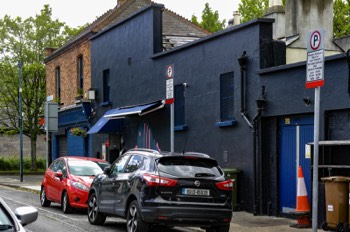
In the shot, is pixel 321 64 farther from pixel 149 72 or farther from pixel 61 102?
pixel 61 102

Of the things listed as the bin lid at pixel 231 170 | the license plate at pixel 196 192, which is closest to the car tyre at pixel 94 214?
the license plate at pixel 196 192

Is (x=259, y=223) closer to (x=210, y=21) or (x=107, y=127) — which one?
(x=107, y=127)

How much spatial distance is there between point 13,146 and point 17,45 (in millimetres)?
13435

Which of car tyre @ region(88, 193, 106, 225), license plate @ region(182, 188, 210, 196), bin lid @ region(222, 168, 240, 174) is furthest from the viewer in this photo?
bin lid @ region(222, 168, 240, 174)

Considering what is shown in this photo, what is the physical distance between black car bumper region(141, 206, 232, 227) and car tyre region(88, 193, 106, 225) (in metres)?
2.96

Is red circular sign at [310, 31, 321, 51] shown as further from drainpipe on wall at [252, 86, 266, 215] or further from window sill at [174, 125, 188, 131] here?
window sill at [174, 125, 188, 131]

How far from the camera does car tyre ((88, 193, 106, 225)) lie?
47.5 feet

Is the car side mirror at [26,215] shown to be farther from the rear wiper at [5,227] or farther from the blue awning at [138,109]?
the blue awning at [138,109]

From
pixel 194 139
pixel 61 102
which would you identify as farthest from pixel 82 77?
pixel 194 139

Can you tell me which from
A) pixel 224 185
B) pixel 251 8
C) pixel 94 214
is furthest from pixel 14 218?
pixel 251 8

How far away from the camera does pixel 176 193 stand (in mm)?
11703

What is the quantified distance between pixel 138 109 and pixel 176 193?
10.9m

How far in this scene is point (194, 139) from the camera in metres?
19.8

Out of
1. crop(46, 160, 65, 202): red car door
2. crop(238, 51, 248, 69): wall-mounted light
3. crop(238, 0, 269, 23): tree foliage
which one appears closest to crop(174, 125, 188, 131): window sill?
crop(238, 51, 248, 69): wall-mounted light
